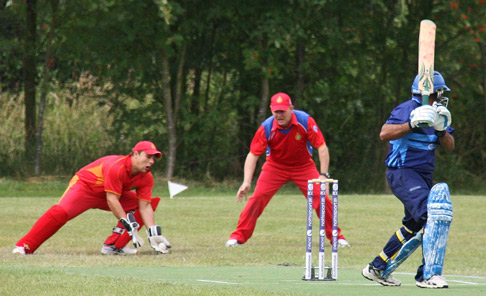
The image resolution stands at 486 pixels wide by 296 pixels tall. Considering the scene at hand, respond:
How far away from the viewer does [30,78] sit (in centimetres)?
2217

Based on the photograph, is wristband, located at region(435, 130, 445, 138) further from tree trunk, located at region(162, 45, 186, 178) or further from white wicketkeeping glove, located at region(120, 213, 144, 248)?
tree trunk, located at region(162, 45, 186, 178)

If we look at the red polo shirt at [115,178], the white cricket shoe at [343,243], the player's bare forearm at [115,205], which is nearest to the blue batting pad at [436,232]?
the player's bare forearm at [115,205]

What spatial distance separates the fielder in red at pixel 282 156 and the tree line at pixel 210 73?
29.4ft

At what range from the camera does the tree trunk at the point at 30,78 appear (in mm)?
21531

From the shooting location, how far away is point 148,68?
21.3 metres

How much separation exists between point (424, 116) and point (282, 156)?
481 cm

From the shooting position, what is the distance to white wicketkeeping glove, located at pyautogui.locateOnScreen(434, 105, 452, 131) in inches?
263

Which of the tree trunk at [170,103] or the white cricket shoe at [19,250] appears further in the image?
the tree trunk at [170,103]

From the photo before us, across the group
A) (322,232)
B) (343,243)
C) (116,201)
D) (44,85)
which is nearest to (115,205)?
(116,201)

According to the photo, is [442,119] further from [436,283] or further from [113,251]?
[113,251]

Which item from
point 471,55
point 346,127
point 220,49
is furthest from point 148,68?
point 471,55

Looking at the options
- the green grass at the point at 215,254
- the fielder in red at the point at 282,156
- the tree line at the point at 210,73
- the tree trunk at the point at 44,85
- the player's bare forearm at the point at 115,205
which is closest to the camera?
the green grass at the point at 215,254

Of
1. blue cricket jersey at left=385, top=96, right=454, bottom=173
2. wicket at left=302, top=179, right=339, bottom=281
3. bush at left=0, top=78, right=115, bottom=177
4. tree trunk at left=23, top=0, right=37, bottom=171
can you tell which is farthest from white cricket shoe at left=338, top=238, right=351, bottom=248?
tree trunk at left=23, top=0, right=37, bottom=171

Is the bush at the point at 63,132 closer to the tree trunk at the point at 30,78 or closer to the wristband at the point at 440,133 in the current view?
the tree trunk at the point at 30,78
